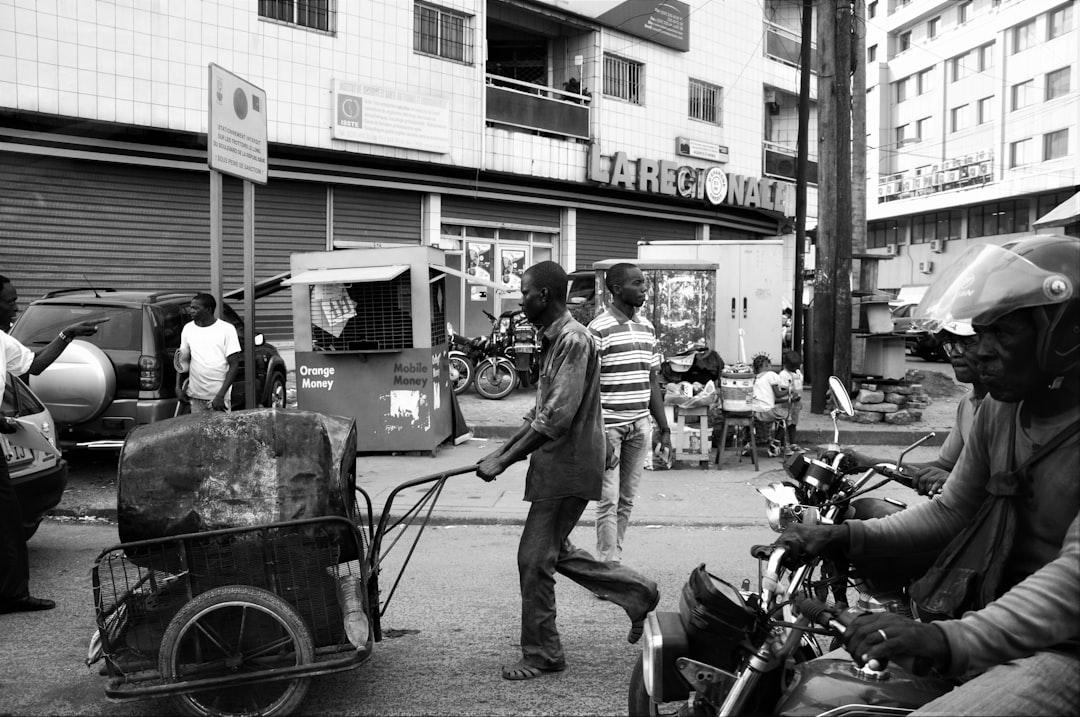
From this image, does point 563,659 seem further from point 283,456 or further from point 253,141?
point 253,141

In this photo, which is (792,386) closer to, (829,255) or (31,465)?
(829,255)

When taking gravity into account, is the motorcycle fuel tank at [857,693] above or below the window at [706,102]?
below

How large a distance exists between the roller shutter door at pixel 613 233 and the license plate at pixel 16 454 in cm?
1387

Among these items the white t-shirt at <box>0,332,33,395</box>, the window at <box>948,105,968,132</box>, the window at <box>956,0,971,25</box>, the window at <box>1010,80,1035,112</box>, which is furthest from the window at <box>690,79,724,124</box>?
the window at <box>956,0,971,25</box>

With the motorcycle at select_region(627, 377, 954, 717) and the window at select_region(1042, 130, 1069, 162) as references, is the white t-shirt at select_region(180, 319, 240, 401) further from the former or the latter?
the window at select_region(1042, 130, 1069, 162)

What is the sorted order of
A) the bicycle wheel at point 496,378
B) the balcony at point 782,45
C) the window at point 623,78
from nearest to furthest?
the bicycle wheel at point 496,378 < the window at point 623,78 < the balcony at point 782,45

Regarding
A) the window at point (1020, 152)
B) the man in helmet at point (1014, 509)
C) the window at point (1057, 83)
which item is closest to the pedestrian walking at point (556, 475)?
the man in helmet at point (1014, 509)

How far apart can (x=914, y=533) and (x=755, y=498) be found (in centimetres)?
569

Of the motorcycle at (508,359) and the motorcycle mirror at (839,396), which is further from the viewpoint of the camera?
the motorcycle at (508,359)

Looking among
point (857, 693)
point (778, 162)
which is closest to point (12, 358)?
point (857, 693)

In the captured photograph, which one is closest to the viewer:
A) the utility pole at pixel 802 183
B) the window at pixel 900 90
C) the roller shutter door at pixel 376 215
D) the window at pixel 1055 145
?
the roller shutter door at pixel 376 215

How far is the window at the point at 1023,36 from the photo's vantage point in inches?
1496

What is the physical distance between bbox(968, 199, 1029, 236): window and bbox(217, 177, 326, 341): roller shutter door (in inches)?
1409

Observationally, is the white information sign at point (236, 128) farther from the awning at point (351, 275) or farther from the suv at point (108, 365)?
the awning at point (351, 275)
